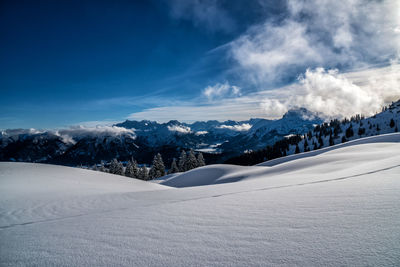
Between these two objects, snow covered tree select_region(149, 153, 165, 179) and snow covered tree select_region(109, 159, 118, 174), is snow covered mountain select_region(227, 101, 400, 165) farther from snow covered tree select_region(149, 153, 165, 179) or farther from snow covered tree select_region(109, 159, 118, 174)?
snow covered tree select_region(109, 159, 118, 174)

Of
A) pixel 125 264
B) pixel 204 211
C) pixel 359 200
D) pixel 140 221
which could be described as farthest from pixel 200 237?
pixel 359 200

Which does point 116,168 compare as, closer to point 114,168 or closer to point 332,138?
point 114,168

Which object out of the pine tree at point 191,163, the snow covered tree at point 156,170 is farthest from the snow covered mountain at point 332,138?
the snow covered tree at point 156,170

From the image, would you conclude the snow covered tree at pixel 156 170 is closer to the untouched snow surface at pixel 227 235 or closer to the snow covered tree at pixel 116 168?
the snow covered tree at pixel 116 168

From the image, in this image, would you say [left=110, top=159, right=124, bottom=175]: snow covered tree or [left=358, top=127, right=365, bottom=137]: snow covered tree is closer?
[left=110, top=159, right=124, bottom=175]: snow covered tree

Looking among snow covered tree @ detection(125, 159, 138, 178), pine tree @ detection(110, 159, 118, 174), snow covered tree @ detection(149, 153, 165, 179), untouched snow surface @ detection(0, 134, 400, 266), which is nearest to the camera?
untouched snow surface @ detection(0, 134, 400, 266)

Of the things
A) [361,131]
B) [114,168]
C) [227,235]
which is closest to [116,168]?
[114,168]

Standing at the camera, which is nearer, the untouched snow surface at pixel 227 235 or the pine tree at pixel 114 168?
the untouched snow surface at pixel 227 235

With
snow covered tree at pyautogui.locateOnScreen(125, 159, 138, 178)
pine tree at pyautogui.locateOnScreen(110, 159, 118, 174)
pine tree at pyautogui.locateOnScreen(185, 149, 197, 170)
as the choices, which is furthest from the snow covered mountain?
pine tree at pyautogui.locateOnScreen(110, 159, 118, 174)

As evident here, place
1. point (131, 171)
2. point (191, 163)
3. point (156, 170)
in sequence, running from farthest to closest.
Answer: point (191, 163)
point (156, 170)
point (131, 171)

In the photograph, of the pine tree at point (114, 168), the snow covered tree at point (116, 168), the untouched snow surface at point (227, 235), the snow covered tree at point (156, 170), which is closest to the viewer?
the untouched snow surface at point (227, 235)

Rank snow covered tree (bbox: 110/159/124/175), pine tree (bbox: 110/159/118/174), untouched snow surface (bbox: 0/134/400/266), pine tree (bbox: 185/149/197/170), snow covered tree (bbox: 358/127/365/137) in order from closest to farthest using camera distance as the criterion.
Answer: untouched snow surface (bbox: 0/134/400/266)
snow covered tree (bbox: 110/159/124/175)
pine tree (bbox: 110/159/118/174)
pine tree (bbox: 185/149/197/170)
snow covered tree (bbox: 358/127/365/137)

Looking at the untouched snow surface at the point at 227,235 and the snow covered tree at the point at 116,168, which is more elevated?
the untouched snow surface at the point at 227,235

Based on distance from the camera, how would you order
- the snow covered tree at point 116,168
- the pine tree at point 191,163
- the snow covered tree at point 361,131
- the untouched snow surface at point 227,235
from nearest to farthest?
the untouched snow surface at point 227,235 < the snow covered tree at point 116,168 < the pine tree at point 191,163 < the snow covered tree at point 361,131
